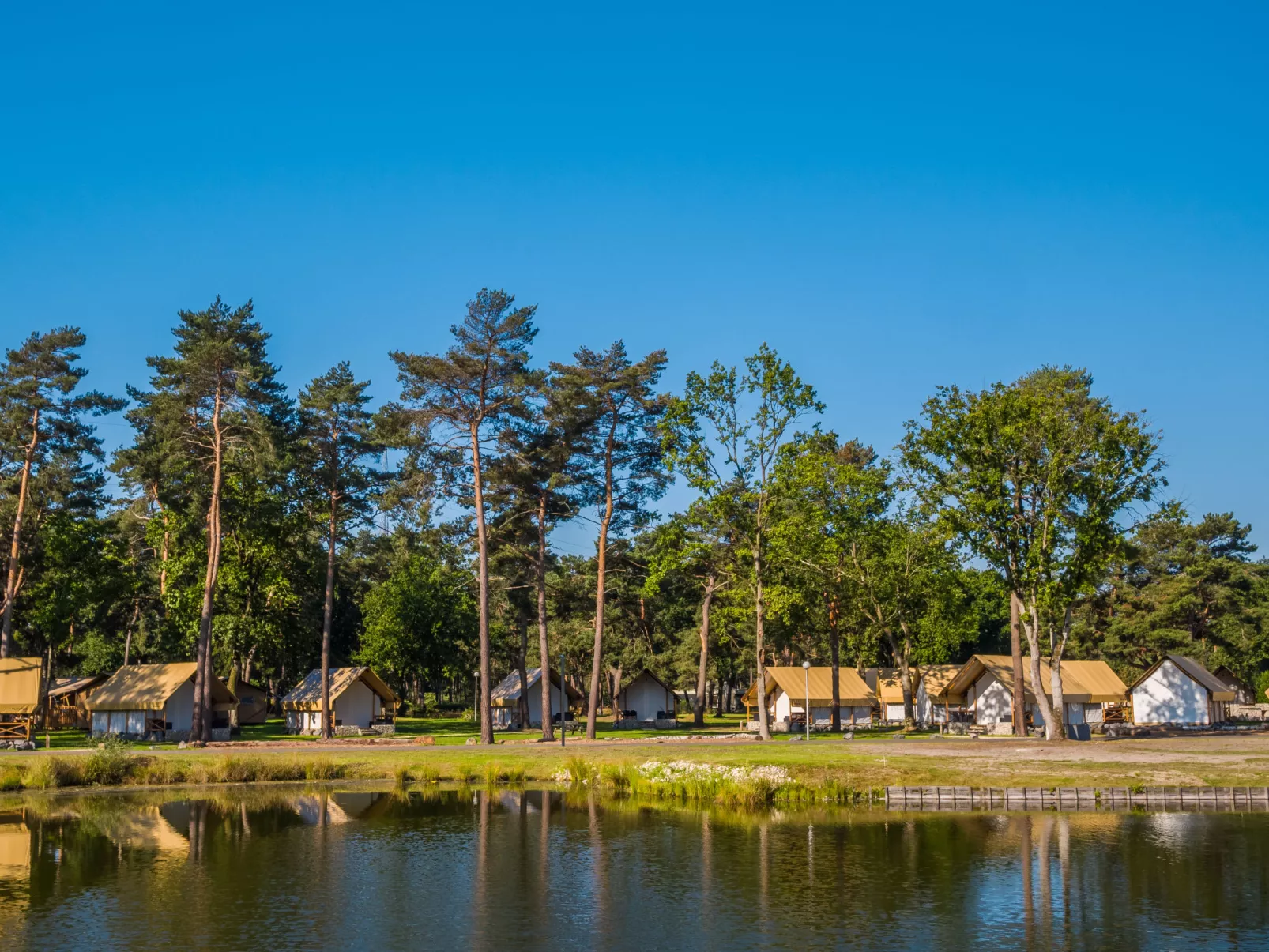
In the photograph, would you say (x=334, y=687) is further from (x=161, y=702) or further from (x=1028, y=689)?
(x=1028, y=689)

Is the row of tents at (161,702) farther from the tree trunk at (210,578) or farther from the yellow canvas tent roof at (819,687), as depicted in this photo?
the yellow canvas tent roof at (819,687)

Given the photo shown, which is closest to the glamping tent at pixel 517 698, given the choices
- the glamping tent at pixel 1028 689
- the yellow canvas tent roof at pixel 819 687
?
the yellow canvas tent roof at pixel 819 687

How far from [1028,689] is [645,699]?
23.4 meters

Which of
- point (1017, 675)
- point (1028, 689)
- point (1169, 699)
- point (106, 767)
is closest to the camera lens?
point (106, 767)

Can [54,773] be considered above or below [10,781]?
above

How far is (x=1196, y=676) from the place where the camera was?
206 feet

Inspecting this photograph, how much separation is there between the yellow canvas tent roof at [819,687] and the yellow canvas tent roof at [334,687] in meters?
21.9

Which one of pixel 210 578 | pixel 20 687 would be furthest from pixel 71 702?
pixel 210 578

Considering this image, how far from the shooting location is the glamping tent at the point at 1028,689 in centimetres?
6119

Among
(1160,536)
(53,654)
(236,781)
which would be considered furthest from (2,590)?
(1160,536)

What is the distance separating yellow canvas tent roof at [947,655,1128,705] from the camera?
61.3m

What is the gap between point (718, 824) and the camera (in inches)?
1092

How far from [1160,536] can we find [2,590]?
240 feet

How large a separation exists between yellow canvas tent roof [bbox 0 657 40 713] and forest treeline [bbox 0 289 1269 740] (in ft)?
15.6
